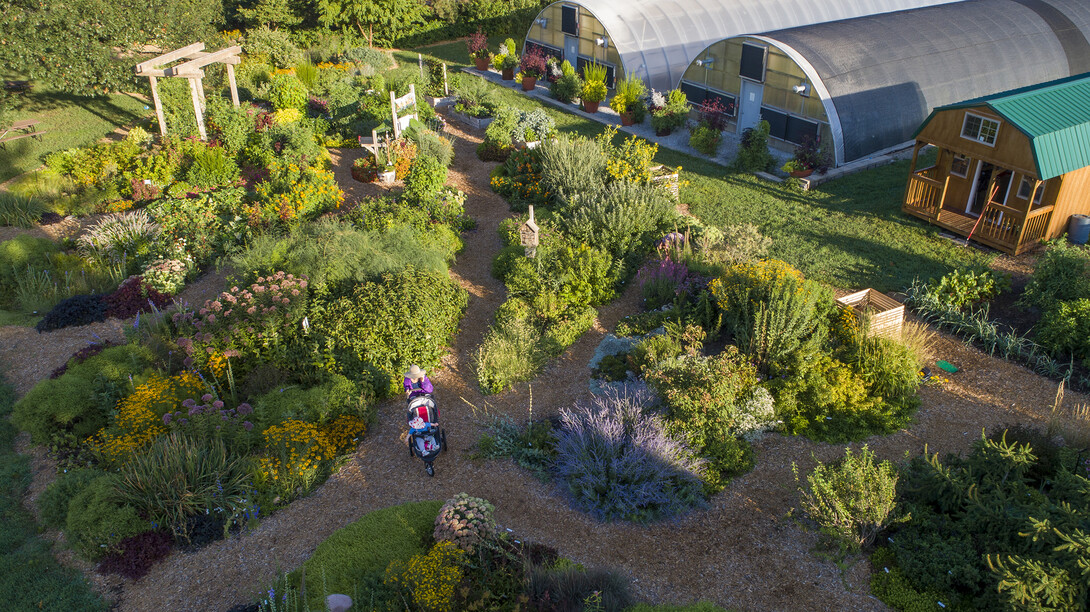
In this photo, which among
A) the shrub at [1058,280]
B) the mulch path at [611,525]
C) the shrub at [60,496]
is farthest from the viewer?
the shrub at [1058,280]

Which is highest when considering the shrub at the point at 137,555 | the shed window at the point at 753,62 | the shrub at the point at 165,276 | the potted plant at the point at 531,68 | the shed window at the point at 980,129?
the shed window at the point at 753,62

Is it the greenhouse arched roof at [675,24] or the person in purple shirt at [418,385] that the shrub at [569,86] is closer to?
the greenhouse arched roof at [675,24]

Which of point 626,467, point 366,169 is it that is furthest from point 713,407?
point 366,169

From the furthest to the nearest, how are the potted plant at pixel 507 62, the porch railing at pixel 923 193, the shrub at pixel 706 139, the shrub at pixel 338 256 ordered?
the potted plant at pixel 507 62 < the shrub at pixel 706 139 < the porch railing at pixel 923 193 < the shrub at pixel 338 256

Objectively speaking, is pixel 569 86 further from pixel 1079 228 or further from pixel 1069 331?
pixel 1069 331

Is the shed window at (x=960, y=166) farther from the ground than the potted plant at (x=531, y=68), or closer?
closer

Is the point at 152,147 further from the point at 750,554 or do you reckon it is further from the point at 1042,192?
the point at 1042,192

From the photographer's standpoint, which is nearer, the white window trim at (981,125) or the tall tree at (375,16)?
the white window trim at (981,125)

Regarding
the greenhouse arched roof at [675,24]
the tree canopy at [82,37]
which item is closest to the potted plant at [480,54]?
the greenhouse arched roof at [675,24]
